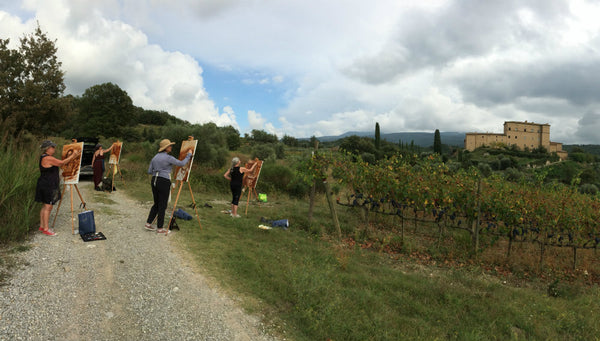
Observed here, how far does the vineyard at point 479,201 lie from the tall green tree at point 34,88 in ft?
56.5

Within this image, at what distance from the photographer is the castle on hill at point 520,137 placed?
9875 centimetres

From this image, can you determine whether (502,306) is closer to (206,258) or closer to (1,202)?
(206,258)

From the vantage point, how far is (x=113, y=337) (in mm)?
3697

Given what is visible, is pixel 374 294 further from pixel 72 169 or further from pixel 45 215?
pixel 72 169

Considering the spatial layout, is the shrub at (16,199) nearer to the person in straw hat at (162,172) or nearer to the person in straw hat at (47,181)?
the person in straw hat at (47,181)

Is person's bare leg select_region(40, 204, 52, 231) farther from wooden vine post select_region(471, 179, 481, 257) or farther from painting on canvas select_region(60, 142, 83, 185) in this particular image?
wooden vine post select_region(471, 179, 481, 257)

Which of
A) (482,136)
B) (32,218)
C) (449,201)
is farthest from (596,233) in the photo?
(482,136)

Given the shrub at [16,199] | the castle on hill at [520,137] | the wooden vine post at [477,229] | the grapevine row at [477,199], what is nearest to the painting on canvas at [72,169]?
the shrub at [16,199]

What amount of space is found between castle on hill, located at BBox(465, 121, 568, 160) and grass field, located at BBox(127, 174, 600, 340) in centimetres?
10504

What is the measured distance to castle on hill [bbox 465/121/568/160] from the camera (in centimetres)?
9875

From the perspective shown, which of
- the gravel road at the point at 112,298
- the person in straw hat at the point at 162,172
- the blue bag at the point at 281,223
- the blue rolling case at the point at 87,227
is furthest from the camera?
the blue bag at the point at 281,223

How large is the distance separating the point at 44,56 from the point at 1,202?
16.7 meters

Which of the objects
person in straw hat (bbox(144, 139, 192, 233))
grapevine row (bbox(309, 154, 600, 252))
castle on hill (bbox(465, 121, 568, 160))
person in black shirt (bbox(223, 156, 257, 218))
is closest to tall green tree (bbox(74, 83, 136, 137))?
person in black shirt (bbox(223, 156, 257, 218))

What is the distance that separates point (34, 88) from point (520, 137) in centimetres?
12283
